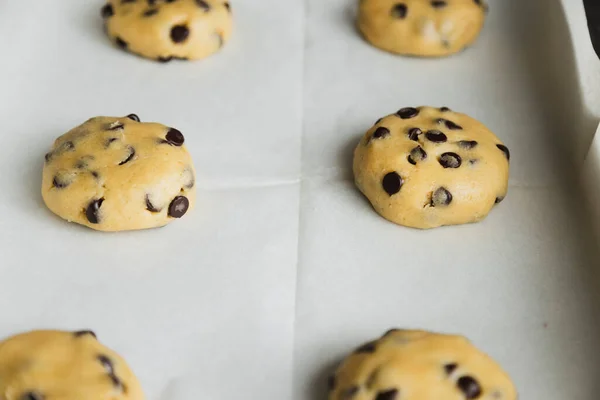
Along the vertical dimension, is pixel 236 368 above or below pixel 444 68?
below

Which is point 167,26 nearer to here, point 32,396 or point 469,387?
point 32,396

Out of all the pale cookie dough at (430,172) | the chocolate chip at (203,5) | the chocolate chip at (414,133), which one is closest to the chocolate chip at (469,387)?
the pale cookie dough at (430,172)

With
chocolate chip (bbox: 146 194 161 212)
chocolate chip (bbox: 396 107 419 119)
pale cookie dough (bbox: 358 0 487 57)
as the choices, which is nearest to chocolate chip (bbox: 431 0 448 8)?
pale cookie dough (bbox: 358 0 487 57)

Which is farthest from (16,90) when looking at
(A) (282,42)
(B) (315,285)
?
(B) (315,285)

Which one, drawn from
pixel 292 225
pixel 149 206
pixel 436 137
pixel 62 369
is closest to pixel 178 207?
pixel 149 206

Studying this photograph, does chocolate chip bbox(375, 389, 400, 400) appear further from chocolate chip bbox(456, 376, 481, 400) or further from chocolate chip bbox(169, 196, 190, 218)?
chocolate chip bbox(169, 196, 190, 218)

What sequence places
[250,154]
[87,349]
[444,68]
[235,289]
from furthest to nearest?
[444,68] < [250,154] < [235,289] < [87,349]

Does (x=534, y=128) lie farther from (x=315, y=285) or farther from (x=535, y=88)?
(x=315, y=285)
